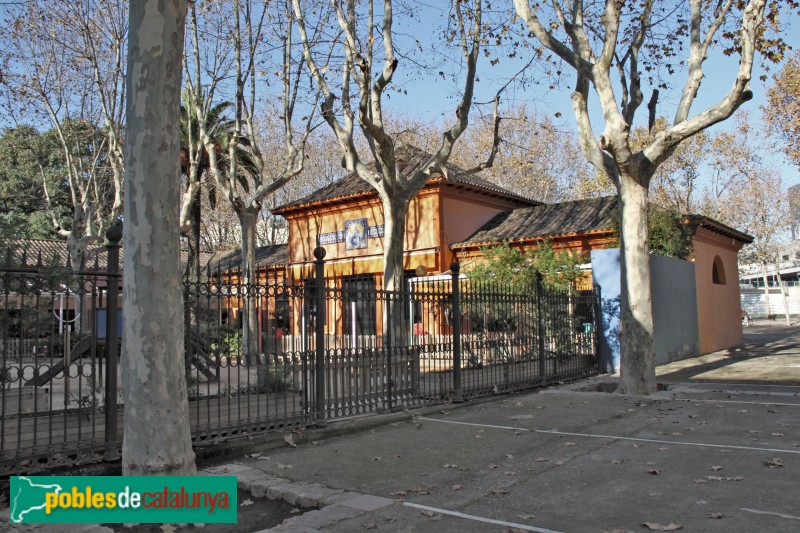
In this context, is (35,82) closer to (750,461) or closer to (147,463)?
(147,463)

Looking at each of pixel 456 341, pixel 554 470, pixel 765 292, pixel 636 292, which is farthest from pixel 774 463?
pixel 765 292

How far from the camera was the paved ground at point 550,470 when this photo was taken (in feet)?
15.4

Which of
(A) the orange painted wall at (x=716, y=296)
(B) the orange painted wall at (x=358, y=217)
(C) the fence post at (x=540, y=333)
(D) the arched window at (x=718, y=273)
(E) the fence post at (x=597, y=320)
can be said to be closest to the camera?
(C) the fence post at (x=540, y=333)

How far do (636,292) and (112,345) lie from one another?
28.0 feet

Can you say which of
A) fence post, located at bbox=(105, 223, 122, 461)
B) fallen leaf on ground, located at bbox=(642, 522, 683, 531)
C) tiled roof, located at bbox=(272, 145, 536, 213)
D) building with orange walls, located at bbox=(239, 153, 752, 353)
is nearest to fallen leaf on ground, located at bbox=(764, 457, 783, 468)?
fallen leaf on ground, located at bbox=(642, 522, 683, 531)

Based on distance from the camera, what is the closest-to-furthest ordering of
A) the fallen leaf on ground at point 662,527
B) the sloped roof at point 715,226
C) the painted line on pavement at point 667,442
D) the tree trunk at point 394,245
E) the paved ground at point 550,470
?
the fallen leaf on ground at point 662,527 < the paved ground at point 550,470 < the painted line on pavement at point 667,442 < the tree trunk at point 394,245 < the sloped roof at point 715,226

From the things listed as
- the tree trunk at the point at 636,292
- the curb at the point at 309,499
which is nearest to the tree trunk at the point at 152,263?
the curb at the point at 309,499

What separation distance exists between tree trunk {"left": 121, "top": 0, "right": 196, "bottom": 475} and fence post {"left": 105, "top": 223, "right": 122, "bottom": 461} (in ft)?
4.39

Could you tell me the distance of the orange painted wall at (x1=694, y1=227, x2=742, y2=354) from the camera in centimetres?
1968

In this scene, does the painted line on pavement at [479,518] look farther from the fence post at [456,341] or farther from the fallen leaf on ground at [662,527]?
the fence post at [456,341]

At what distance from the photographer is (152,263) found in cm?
480

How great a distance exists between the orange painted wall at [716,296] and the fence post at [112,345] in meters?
17.6

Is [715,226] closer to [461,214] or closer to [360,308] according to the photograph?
[461,214]

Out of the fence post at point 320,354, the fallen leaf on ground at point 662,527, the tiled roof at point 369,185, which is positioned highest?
the tiled roof at point 369,185
